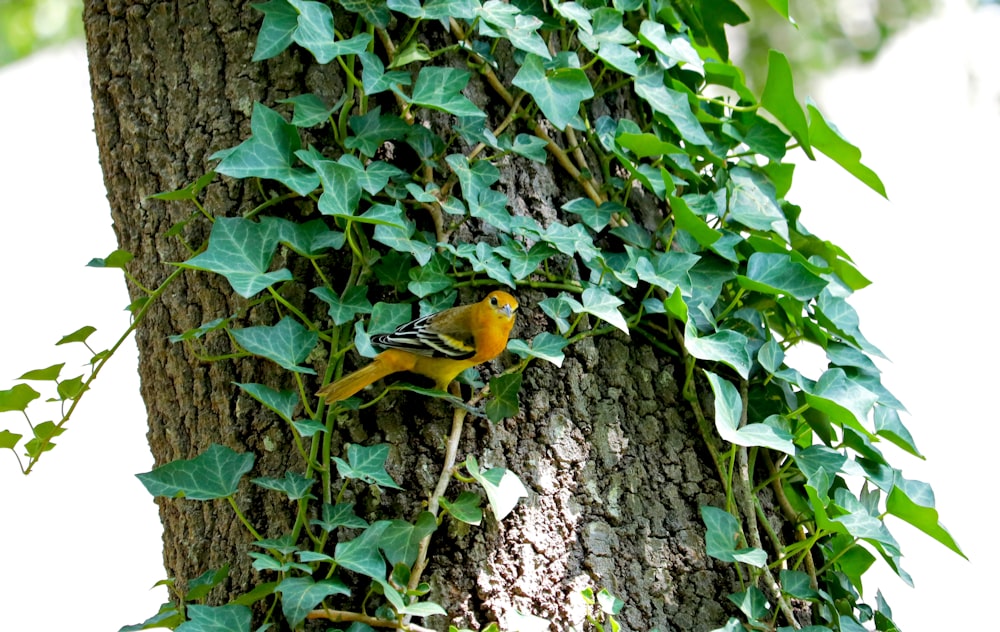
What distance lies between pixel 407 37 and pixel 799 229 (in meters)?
0.95

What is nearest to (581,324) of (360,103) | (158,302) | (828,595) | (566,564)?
(566,564)

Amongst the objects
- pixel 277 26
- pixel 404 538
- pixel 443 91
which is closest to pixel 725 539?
pixel 404 538

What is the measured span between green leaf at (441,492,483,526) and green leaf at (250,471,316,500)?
0.72 feet

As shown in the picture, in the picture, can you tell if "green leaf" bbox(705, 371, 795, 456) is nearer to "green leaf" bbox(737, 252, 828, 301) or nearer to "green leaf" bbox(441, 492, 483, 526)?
"green leaf" bbox(737, 252, 828, 301)

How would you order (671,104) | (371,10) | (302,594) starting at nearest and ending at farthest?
(302,594) < (371,10) < (671,104)

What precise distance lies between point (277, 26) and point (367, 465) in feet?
2.49

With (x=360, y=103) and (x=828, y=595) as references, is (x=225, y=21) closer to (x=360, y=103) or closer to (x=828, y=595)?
(x=360, y=103)

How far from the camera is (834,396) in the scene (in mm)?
1603

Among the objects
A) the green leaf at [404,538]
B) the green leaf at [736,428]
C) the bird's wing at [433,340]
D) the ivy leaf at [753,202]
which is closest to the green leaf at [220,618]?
the green leaf at [404,538]

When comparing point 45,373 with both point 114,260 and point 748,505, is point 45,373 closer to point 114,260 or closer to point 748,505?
point 114,260

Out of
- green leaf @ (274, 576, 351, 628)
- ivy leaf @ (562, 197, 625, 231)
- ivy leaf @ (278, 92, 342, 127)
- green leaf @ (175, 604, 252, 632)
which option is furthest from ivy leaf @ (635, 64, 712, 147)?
green leaf @ (175, 604, 252, 632)

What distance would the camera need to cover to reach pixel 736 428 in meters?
1.52

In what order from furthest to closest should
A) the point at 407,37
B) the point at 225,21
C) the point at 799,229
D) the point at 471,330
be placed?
1. the point at 799,229
2. the point at 225,21
3. the point at 407,37
4. the point at 471,330

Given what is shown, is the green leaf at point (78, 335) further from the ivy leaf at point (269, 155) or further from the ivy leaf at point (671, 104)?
the ivy leaf at point (671, 104)
